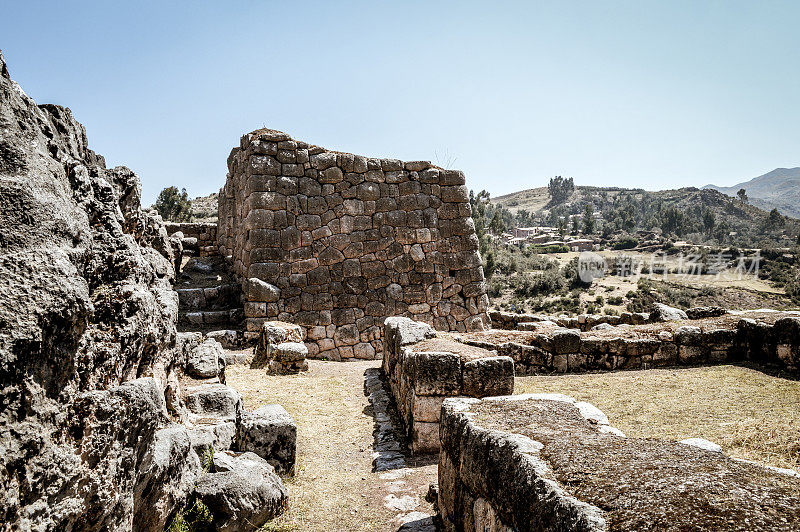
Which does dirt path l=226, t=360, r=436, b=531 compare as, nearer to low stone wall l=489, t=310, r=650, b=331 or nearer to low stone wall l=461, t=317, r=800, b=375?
low stone wall l=461, t=317, r=800, b=375

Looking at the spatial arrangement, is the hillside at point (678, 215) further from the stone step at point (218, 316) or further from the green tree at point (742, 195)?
the stone step at point (218, 316)

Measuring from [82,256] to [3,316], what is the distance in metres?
0.67

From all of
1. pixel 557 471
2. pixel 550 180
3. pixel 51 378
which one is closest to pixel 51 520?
pixel 51 378

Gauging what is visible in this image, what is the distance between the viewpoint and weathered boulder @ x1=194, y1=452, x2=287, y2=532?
3.44 meters

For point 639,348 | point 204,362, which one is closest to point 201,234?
point 204,362

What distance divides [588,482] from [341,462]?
350 cm

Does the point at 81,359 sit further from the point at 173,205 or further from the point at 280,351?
the point at 173,205

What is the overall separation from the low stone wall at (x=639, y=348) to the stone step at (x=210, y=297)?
574 cm

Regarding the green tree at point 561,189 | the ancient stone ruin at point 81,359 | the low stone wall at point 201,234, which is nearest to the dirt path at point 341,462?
the ancient stone ruin at point 81,359

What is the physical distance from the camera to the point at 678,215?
56938 millimetres

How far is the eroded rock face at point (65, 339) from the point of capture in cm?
179

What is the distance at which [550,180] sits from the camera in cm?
10194

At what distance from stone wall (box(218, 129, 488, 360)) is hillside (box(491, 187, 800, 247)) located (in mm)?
42207

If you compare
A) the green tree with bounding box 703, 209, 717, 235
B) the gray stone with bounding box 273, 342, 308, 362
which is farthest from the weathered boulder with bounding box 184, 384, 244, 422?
the green tree with bounding box 703, 209, 717, 235
